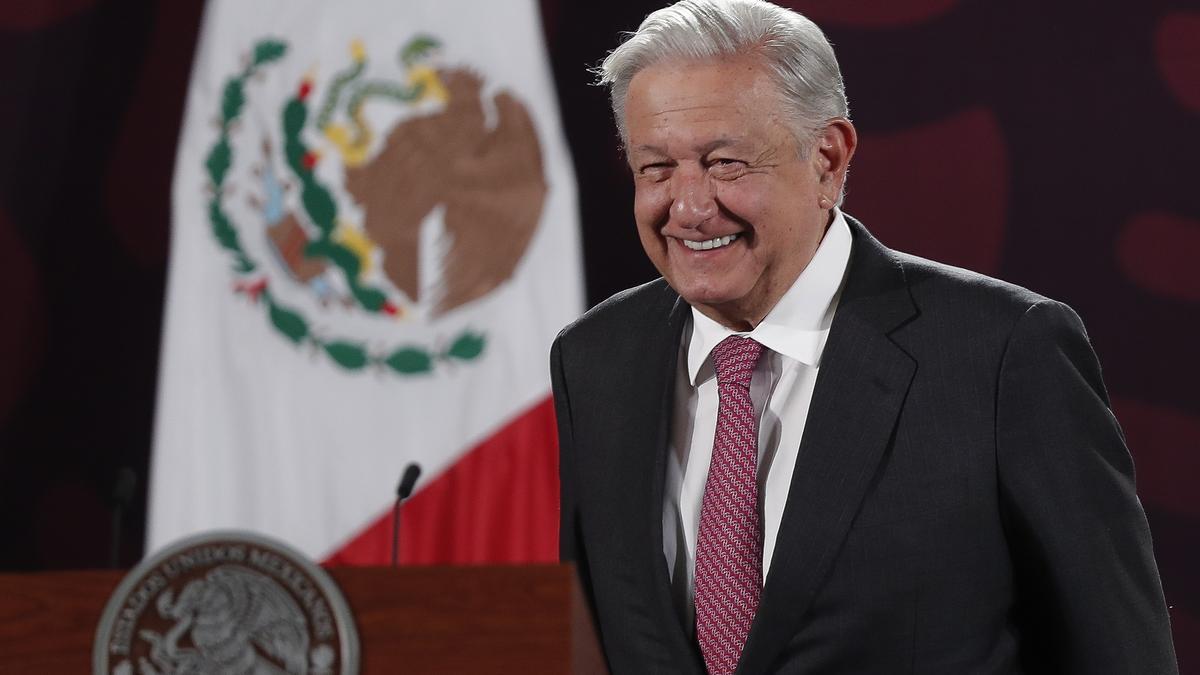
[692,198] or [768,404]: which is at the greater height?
[692,198]

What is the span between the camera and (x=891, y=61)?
313 centimetres

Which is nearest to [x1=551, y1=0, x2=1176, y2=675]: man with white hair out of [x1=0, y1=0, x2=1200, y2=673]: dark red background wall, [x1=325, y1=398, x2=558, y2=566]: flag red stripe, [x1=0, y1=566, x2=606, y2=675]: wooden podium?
[x1=0, y1=566, x2=606, y2=675]: wooden podium

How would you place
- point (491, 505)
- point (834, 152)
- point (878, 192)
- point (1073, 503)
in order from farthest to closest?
point (491, 505) → point (878, 192) → point (834, 152) → point (1073, 503)

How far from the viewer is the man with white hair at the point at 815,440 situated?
56.6 inches

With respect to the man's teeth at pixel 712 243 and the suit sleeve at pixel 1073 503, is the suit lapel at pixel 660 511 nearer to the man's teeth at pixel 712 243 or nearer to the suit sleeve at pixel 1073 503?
the man's teeth at pixel 712 243

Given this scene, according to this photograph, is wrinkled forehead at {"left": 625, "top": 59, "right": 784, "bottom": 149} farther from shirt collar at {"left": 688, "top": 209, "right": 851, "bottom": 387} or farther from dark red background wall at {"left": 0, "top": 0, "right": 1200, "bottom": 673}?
dark red background wall at {"left": 0, "top": 0, "right": 1200, "bottom": 673}

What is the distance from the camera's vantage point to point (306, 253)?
3.42 m

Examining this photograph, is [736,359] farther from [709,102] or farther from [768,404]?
[709,102]

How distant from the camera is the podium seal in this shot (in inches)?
39.7

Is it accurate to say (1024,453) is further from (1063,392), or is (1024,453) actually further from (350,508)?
(350,508)

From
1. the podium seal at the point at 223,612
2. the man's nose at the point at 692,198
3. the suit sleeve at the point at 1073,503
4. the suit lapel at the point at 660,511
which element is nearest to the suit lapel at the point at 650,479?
the suit lapel at the point at 660,511

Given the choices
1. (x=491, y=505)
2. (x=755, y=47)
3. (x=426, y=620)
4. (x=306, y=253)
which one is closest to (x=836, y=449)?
(x=755, y=47)

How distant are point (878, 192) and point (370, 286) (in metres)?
1.30

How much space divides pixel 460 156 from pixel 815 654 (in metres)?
2.17
